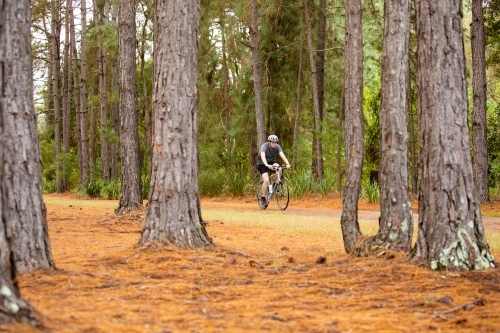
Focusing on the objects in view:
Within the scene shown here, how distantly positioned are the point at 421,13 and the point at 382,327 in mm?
3625

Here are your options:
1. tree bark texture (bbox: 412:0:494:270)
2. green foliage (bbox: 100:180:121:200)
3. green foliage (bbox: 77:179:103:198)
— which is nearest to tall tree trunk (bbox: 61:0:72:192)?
green foliage (bbox: 77:179:103:198)

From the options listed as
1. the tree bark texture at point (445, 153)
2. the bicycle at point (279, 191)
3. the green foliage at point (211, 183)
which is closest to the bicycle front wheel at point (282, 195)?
the bicycle at point (279, 191)

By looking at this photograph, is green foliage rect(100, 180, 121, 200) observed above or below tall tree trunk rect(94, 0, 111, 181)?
below

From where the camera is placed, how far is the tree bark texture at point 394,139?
8.00m

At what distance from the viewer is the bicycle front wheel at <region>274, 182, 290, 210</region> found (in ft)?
63.7

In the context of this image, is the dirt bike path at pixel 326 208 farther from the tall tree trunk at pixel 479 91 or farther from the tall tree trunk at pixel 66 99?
the tall tree trunk at pixel 66 99

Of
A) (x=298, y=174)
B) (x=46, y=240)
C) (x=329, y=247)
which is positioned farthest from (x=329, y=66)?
(x=46, y=240)

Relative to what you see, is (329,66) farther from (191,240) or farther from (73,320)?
(73,320)

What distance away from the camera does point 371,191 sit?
843 inches

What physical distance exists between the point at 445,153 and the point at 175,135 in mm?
3361

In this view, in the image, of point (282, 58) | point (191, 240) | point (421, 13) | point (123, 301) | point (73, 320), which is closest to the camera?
point (73, 320)

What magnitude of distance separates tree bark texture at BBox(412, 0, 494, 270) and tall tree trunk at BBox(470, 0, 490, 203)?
14535 mm

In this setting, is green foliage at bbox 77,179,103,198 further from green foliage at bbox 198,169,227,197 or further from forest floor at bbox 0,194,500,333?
forest floor at bbox 0,194,500,333

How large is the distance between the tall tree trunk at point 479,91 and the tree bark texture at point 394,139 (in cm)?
1340
